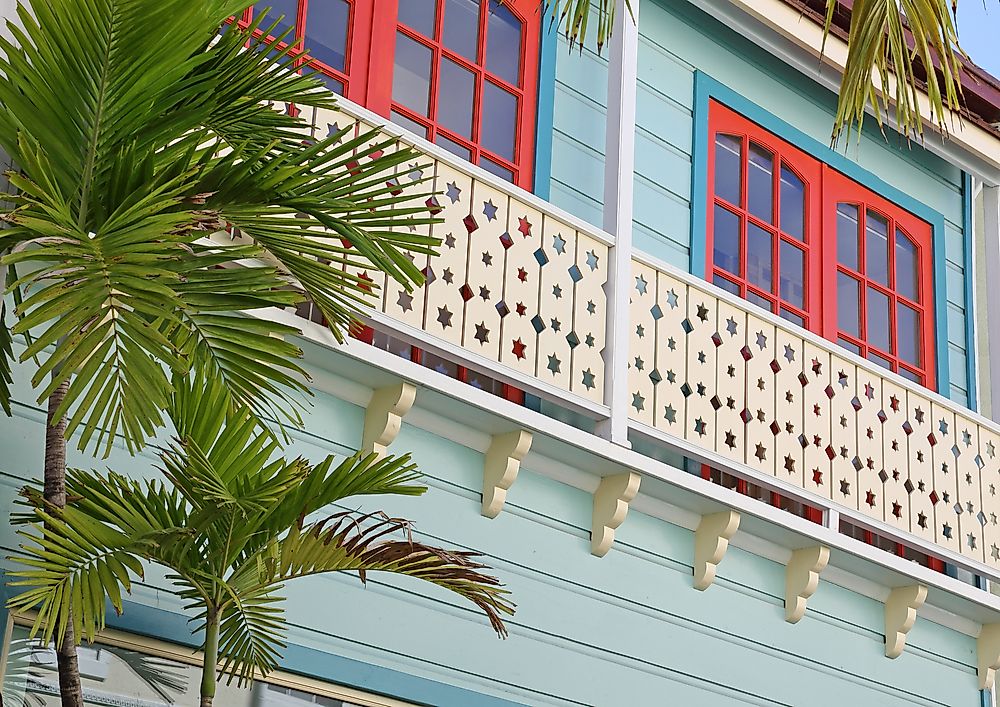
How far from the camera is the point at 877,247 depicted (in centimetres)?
919

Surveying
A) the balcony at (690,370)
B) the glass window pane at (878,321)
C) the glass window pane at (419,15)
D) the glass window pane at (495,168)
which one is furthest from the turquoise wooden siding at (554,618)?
the glass window pane at (419,15)

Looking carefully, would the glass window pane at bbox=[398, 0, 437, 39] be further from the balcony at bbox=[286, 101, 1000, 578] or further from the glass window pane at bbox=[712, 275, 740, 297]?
the glass window pane at bbox=[712, 275, 740, 297]

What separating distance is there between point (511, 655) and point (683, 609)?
3.74 ft

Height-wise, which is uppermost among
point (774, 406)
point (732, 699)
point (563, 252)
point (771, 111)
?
point (771, 111)

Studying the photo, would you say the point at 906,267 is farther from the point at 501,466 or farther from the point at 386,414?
the point at 386,414

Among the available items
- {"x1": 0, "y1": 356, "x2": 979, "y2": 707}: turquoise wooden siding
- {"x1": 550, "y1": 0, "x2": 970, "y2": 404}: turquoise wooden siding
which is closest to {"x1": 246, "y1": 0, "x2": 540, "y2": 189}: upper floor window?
{"x1": 550, "y1": 0, "x2": 970, "y2": 404}: turquoise wooden siding

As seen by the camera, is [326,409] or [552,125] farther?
[552,125]

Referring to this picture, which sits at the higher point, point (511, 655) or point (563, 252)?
point (563, 252)

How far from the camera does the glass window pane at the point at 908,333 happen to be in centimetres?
912

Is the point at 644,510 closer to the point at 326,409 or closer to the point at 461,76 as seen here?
the point at 326,409

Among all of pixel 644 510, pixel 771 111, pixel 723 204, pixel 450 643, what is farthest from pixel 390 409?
pixel 771 111

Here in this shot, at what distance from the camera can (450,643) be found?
6109 mm

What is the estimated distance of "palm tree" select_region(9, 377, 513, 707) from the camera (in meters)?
3.81

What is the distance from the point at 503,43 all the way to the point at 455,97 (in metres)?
0.48
